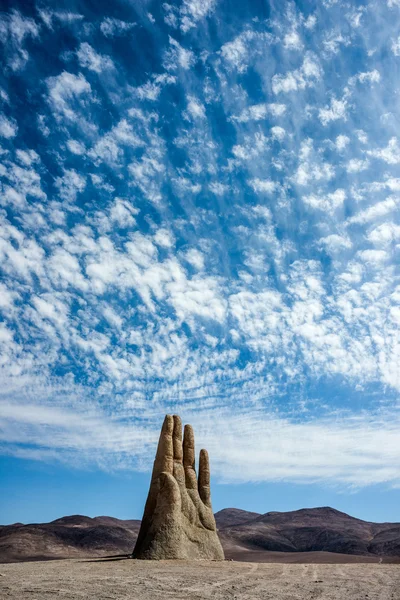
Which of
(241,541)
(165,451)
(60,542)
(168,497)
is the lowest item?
(241,541)

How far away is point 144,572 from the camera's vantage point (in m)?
15.8

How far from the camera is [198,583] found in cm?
1385

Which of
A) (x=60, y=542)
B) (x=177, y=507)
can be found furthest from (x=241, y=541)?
(x=177, y=507)

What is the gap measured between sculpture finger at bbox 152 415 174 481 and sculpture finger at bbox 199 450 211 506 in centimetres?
266

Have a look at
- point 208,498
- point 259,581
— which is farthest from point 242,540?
point 259,581

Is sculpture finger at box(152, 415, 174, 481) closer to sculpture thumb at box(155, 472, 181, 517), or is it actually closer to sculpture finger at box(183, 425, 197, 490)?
sculpture thumb at box(155, 472, 181, 517)

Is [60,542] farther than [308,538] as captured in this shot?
No

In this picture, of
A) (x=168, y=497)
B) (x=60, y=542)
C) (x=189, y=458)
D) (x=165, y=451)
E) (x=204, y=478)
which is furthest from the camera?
(x=60, y=542)

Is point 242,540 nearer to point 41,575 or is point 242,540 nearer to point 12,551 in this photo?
point 12,551

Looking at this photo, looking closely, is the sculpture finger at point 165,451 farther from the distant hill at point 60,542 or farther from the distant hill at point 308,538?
the distant hill at point 308,538

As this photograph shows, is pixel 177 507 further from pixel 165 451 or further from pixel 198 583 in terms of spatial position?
pixel 198 583

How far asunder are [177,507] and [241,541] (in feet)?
175

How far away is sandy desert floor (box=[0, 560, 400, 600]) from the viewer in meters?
11.8

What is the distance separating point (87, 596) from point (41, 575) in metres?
5.09
